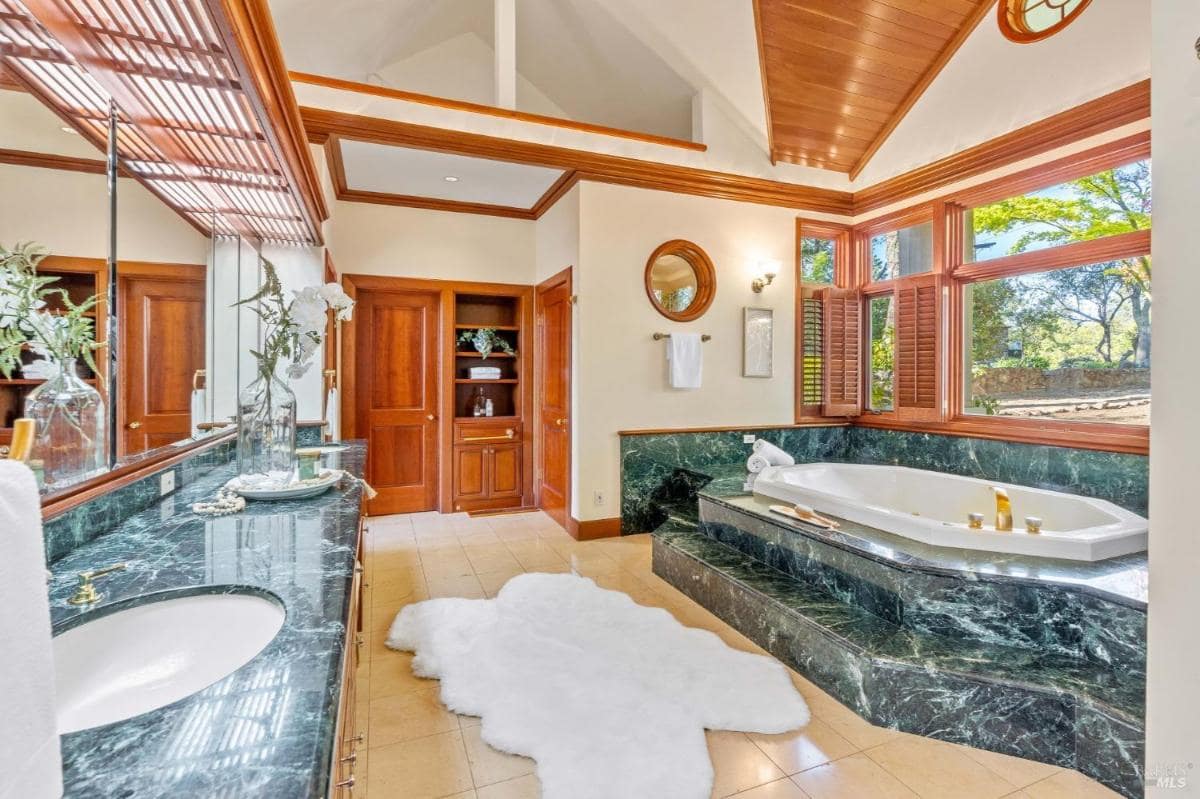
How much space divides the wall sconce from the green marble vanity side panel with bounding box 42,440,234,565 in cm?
401

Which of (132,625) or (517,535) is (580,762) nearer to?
(132,625)

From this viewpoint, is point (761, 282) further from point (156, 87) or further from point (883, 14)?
point (156, 87)

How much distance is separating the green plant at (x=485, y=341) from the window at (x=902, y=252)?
11.0 feet

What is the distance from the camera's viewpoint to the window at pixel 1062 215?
3303 mm

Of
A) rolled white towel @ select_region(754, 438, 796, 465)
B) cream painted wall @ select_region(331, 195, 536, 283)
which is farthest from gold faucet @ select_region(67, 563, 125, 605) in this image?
cream painted wall @ select_region(331, 195, 536, 283)

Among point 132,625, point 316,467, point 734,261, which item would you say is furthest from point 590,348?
point 132,625

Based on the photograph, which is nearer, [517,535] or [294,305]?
[294,305]

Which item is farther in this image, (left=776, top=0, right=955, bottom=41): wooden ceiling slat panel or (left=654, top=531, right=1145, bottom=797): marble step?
(left=776, top=0, right=955, bottom=41): wooden ceiling slat panel

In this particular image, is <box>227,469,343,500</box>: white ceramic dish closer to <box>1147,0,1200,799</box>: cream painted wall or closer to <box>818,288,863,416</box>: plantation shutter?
<box>1147,0,1200,799</box>: cream painted wall

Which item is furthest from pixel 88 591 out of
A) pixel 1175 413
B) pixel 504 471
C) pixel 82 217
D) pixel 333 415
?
pixel 504 471

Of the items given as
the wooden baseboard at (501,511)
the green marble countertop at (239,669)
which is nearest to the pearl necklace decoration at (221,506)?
the green marble countertop at (239,669)

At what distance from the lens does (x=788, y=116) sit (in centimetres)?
449

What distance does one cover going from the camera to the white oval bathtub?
2.21 meters

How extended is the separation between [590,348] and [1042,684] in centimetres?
311
